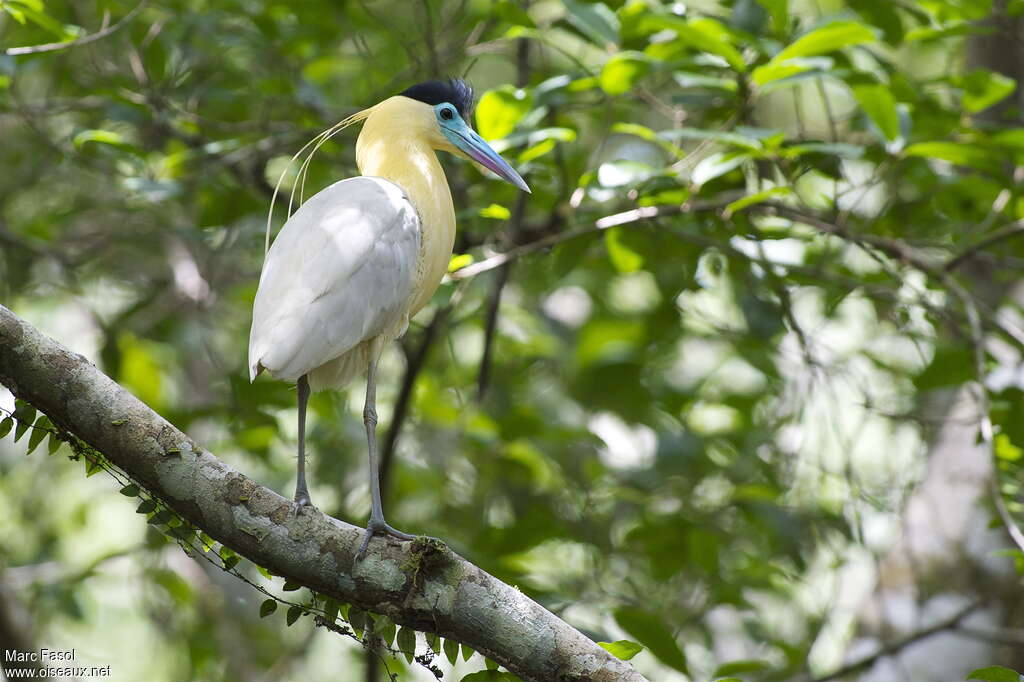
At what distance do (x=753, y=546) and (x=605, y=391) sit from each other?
4.47 ft

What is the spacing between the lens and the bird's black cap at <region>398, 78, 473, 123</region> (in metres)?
2.88

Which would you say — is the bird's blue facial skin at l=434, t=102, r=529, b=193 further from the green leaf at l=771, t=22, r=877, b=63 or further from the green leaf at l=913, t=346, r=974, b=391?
the green leaf at l=913, t=346, r=974, b=391

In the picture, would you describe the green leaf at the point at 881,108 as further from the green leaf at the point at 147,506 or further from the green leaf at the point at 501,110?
the green leaf at the point at 147,506

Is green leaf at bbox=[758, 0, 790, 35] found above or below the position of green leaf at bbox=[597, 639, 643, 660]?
above

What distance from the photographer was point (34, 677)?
10.7 ft

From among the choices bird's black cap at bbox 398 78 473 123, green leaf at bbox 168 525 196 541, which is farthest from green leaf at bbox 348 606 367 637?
bird's black cap at bbox 398 78 473 123

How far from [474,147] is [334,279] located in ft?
2.06

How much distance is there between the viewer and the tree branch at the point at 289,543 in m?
→ 2.05

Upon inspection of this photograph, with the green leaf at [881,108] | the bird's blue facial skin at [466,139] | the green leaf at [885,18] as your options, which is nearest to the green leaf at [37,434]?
the bird's blue facial skin at [466,139]

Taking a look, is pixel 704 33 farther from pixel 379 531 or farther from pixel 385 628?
pixel 385 628

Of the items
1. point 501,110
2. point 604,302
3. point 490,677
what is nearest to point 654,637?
point 490,677

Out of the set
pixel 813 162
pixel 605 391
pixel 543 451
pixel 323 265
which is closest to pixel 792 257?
pixel 813 162

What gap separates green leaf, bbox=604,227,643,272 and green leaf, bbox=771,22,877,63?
852 mm

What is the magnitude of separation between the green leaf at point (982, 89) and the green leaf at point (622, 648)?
202 centimetres
